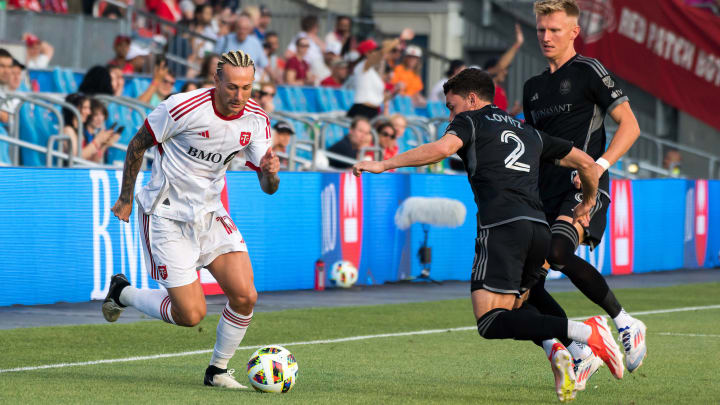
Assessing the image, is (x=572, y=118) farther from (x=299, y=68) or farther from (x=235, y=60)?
(x=299, y=68)

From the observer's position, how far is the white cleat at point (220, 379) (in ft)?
25.3

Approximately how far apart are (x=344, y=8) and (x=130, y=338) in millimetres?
22349

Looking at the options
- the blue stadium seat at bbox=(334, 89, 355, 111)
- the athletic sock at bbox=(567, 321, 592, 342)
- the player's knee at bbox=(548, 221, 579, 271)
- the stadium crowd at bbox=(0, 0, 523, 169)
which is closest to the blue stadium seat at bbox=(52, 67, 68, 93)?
the stadium crowd at bbox=(0, 0, 523, 169)

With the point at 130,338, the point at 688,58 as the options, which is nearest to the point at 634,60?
the point at 688,58

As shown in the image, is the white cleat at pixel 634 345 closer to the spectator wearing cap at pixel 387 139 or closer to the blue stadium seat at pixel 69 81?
the spectator wearing cap at pixel 387 139

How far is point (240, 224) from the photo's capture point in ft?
44.6

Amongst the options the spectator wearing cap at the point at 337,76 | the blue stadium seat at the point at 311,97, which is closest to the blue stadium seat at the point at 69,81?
the blue stadium seat at the point at 311,97

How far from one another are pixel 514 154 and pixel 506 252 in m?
0.54

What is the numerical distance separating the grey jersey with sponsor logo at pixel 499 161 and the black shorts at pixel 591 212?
0.74 metres

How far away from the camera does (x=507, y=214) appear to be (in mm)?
7078

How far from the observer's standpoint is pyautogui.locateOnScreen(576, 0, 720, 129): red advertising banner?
2486 centimetres

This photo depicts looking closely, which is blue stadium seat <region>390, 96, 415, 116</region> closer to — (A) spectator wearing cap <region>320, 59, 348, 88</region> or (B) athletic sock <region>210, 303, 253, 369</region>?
(A) spectator wearing cap <region>320, 59, 348, 88</region>

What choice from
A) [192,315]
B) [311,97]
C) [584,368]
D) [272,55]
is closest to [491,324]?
[584,368]

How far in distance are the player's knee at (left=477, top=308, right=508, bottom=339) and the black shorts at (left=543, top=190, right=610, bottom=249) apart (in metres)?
1.07
